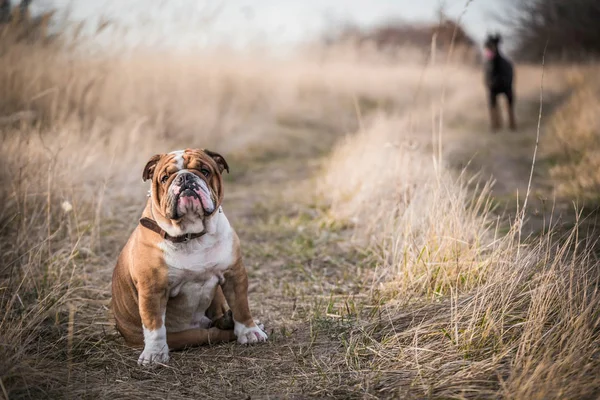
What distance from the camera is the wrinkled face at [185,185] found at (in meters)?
2.66

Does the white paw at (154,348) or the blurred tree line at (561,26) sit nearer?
the white paw at (154,348)

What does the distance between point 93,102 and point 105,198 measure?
2.24m

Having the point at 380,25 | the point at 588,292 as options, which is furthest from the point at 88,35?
the point at 380,25

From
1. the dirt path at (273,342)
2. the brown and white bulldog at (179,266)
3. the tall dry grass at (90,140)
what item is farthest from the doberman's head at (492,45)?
the brown and white bulldog at (179,266)

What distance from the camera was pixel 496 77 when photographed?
394 inches

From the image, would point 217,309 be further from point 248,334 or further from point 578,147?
point 578,147

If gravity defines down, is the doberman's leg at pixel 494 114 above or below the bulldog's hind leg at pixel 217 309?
below

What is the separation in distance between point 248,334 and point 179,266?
0.58 meters

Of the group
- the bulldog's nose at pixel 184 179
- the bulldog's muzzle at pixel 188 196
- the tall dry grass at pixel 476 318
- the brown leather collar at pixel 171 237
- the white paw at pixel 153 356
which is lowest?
the white paw at pixel 153 356

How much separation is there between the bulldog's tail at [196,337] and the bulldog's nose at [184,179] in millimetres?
915

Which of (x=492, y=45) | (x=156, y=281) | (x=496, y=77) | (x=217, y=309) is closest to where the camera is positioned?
(x=156, y=281)

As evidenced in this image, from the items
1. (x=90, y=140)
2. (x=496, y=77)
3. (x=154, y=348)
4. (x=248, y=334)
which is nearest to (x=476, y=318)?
(x=248, y=334)

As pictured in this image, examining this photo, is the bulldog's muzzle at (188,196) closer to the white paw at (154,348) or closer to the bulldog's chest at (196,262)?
the bulldog's chest at (196,262)

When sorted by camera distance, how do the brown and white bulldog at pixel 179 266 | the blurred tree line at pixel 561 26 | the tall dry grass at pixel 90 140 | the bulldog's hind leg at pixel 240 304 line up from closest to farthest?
the brown and white bulldog at pixel 179 266
the bulldog's hind leg at pixel 240 304
the tall dry grass at pixel 90 140
the blurred tree line at pixel 561 26
